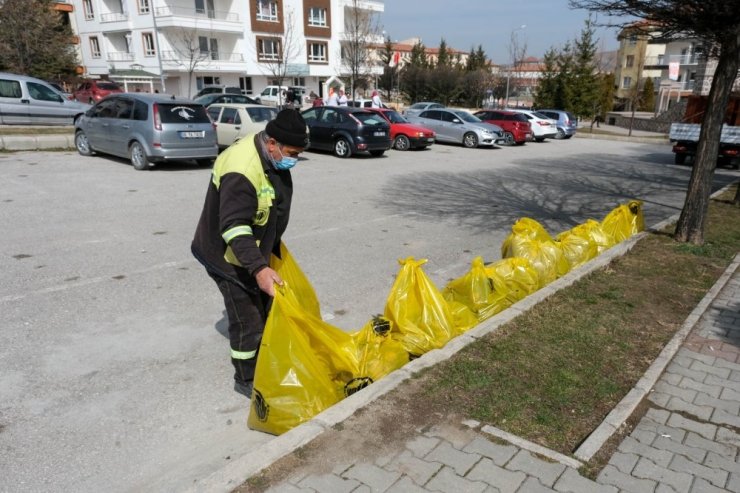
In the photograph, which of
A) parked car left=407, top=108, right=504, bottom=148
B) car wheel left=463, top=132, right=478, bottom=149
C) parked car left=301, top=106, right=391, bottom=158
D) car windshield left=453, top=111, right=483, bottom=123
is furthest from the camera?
car windshield left=453, top=111, right=483, bottom=123

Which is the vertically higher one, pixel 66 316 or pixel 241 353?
pixel 241 353

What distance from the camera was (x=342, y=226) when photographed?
8.12 metres

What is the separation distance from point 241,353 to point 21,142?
14312 mm

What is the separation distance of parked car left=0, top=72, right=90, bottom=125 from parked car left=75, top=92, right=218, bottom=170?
385 cm

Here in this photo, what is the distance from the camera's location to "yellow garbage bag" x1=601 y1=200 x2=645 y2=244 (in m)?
6.87

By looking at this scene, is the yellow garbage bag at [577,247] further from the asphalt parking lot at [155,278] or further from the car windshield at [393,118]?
the car windshield at [393,118]

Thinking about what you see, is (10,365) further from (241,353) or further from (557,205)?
(557,205)

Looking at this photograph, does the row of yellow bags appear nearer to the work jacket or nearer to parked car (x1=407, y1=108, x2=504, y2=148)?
the work jacket

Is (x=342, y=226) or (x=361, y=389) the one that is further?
(x=342, y=226)

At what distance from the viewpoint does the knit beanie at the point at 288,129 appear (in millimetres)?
2947

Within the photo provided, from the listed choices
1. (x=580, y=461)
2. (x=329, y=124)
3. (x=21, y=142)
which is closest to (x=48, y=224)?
(x=580, y=461)

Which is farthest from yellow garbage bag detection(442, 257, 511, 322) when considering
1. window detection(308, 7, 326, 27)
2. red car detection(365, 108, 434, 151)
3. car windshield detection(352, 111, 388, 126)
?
window detection(308, 7, 326, 27)

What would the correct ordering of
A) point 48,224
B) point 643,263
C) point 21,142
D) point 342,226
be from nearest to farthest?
point 643,263, point 48,224, point 342,226, point 21,142

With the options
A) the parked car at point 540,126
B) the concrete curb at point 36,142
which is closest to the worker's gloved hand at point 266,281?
the concrete curb at point 36,142
